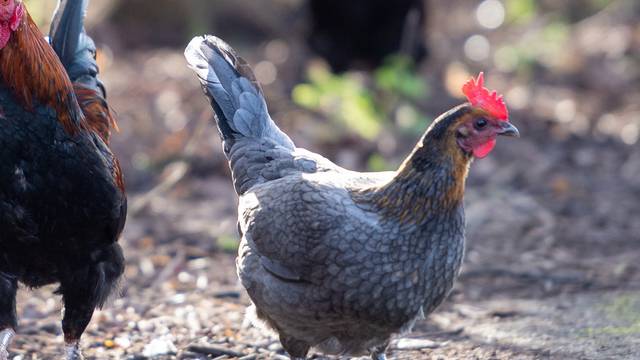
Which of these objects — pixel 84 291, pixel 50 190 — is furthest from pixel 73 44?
pixel 84 291

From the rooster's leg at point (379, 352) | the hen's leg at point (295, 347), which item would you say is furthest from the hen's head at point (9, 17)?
the rooster's leg at point (379, 352)

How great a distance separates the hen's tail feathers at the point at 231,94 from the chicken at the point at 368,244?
0.71m

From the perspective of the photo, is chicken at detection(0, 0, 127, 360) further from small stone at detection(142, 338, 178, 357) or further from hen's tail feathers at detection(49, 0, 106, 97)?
hen's tail feathers at detection(49, 0, 106, 97)

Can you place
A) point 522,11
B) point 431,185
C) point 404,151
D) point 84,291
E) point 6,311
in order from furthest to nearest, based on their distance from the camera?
point 522,11
point 404,151
point 84,291
point 6,311
point 431,185

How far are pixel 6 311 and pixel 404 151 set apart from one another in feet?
17.4

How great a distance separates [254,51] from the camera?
1412 cm

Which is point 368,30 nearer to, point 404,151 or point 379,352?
point 404,151

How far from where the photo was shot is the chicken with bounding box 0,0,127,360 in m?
4.66

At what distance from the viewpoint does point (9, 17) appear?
4672 millimetres

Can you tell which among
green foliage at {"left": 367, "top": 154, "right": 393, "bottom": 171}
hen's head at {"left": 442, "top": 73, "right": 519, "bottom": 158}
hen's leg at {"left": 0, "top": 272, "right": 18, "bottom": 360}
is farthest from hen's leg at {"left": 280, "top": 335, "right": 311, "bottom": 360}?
green foliage at {"left": 367, "top": 154, "right": 393, "bottom": 171}

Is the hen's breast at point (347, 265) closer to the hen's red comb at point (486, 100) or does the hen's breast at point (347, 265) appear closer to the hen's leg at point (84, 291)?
the hen's red comb at point (486, 100)

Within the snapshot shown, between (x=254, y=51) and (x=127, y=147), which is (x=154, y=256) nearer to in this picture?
(x=127, y=147)

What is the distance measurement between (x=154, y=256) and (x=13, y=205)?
2834 mm

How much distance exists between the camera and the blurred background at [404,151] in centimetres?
591
